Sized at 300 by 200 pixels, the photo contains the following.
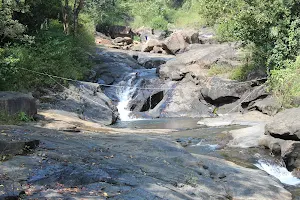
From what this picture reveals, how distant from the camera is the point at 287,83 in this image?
14.2m

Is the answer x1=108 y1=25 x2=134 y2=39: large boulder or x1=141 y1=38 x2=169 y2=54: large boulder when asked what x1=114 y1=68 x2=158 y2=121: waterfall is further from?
x1=108 y1=25 x2=134 y2=39: large boulder

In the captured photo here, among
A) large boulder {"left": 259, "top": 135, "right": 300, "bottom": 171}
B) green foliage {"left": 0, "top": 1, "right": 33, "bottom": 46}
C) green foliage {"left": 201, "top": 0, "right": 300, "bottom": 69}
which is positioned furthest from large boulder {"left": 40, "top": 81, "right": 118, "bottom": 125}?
large boulder {"left": 259, "top": 135, "right": 300, "bottom": 171}

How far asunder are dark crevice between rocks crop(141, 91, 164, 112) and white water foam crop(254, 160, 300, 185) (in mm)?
10304

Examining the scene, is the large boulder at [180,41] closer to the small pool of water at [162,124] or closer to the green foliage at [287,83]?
the small pool of water at [162,124]

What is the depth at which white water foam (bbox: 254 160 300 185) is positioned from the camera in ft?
27.4

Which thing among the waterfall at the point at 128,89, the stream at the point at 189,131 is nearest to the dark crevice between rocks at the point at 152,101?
the stream at the point at 189,131

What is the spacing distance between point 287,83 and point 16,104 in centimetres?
1024

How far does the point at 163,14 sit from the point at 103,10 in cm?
891

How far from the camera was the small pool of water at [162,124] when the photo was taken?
14.9 meters

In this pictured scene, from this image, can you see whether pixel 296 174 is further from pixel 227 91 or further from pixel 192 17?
pixel 192 17

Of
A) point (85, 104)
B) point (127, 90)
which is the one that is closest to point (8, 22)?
point (85, 104)

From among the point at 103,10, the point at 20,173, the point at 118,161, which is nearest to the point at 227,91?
the point at 118,161

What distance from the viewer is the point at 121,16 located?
138ft

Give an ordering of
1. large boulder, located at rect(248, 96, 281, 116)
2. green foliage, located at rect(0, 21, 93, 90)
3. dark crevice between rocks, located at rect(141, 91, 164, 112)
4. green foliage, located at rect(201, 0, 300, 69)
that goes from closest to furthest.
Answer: green foliage, located at rect(0, 21, 93, 90)
large boulder, located at rect(248, 96, 281, 116)
green foliage, located at rect(201, 0, 300, 69)
dark crevice between rocks, located at rect(141, 91, 164, 112)
